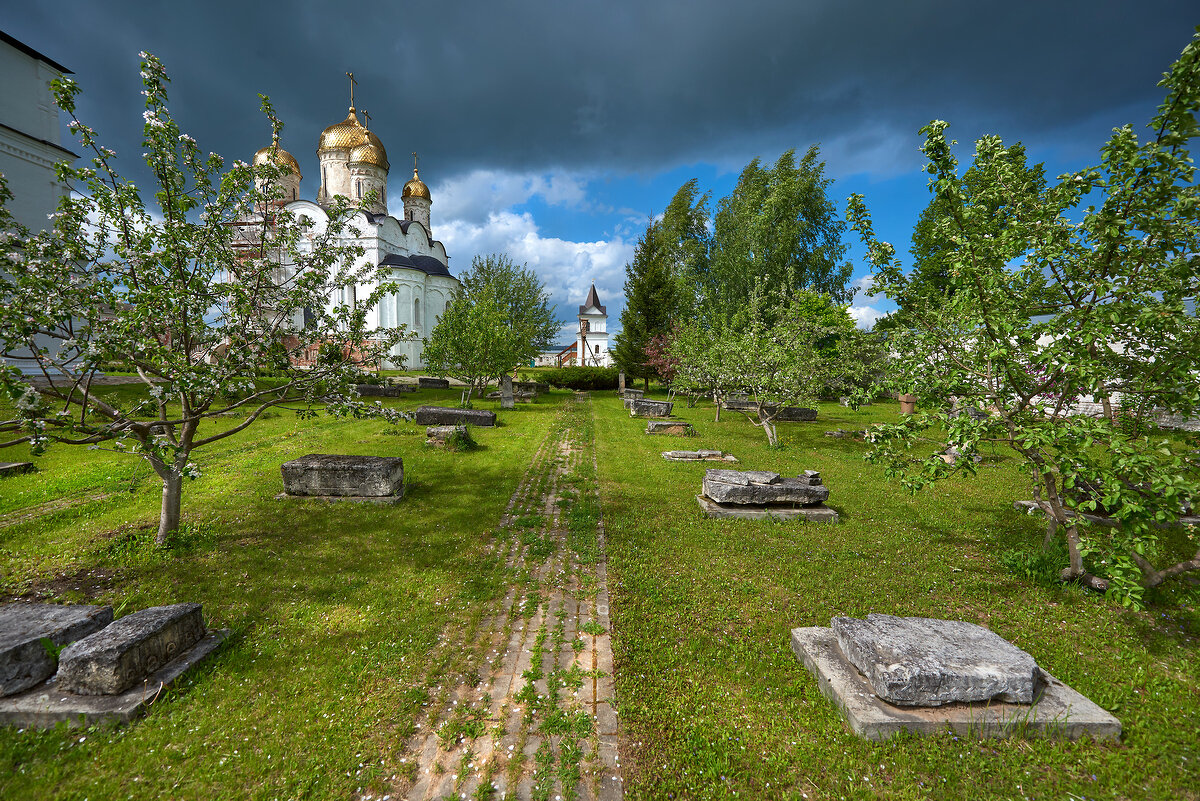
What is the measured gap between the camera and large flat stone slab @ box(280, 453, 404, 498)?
819cm

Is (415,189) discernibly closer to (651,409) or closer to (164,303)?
(651,409)

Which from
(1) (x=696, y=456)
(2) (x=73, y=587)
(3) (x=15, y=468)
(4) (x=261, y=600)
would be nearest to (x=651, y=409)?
(1) (x=696, y=456)

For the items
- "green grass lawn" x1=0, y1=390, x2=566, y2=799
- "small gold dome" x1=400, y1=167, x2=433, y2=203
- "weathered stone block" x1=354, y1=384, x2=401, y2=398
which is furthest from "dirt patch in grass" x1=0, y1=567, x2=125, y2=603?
"small gold dome" x1=400, y1=167, x2=433, y2=203

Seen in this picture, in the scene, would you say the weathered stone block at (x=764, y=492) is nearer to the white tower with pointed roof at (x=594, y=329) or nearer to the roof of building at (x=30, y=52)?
the roof of building at (x=30, y=52)

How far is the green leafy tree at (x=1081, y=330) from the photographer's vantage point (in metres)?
4.17

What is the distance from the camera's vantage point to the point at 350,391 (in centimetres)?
674

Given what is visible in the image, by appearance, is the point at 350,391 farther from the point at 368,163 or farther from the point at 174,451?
the point at 368,163

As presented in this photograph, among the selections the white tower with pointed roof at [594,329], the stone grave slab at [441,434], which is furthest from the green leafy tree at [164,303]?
the white tower with pointed roof at [594,329]

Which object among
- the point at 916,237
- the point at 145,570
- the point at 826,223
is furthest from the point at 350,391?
the point at 916,237

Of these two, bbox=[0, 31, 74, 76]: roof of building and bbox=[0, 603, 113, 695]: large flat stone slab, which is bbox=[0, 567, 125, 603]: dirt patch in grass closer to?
bbox=[0, 603, 113, 695]: large flat stone slab

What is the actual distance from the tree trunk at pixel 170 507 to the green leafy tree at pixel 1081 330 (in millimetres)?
8965

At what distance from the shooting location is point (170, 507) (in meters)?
6.21

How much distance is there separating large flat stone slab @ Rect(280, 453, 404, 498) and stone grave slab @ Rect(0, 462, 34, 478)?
558 cm

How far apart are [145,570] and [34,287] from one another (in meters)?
3.29
